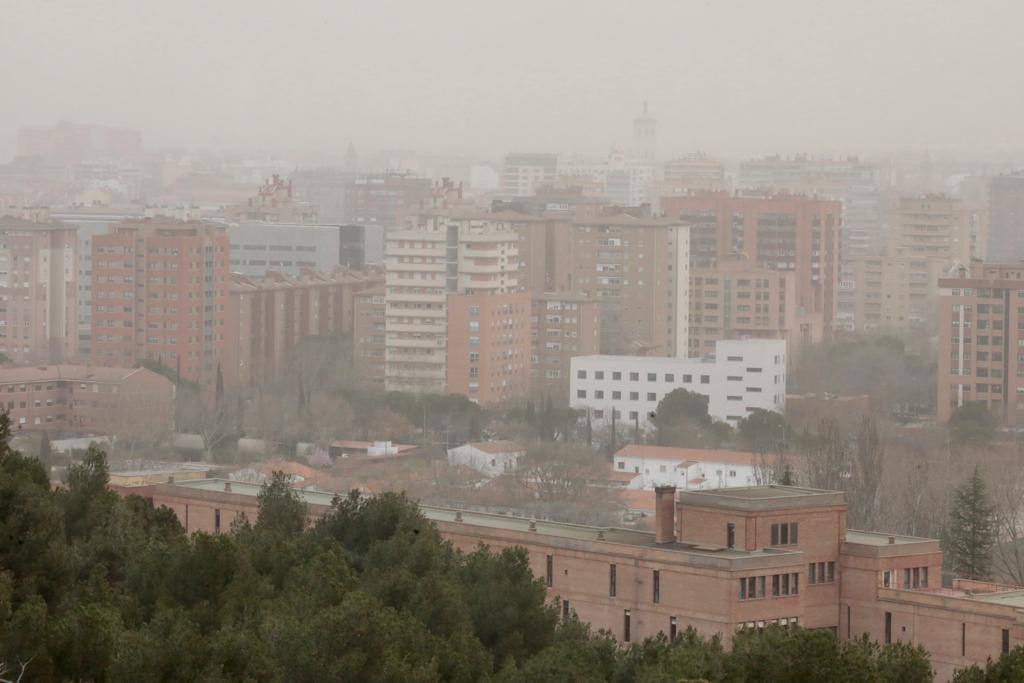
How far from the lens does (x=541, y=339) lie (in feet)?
100

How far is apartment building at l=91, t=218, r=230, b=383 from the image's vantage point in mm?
29469

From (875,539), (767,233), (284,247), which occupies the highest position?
(767,233)

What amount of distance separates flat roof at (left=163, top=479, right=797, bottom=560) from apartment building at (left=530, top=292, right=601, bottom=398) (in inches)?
591

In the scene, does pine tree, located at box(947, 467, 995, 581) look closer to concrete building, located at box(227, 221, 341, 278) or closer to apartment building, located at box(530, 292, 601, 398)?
apartment building, located at box(530, 292, 601, 398)

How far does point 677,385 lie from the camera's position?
2695 centimetres

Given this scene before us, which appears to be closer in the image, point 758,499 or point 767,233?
point 758,499

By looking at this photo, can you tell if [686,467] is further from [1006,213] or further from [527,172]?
[527,172]

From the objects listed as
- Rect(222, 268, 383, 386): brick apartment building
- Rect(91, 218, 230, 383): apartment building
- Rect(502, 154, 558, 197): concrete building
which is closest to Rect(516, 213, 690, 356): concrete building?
Rect(222, 268, 383, 386): brick apartment building

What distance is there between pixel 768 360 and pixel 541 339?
423 centimetres

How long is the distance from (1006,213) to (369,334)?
19641 millimetres

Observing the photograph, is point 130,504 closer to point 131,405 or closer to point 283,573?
point 283,573

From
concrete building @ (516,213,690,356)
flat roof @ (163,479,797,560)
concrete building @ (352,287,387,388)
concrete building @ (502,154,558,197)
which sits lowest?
flat roof @ (163,479,797,560)

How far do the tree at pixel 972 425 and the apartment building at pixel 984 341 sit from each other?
0.33 metres

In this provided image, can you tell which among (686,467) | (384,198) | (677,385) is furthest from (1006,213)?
(686,467)
